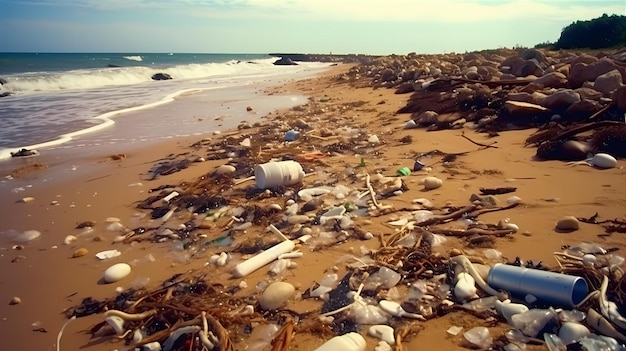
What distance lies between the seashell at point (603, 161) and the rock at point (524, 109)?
1.81 metres

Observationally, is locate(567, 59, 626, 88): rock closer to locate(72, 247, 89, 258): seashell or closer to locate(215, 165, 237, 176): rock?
locate(215, 165, 237, 176): rock

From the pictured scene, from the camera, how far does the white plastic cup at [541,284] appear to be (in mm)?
2027

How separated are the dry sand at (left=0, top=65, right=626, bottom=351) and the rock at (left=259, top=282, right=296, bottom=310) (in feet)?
0.34

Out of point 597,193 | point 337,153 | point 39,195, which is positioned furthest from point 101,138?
point 597,193

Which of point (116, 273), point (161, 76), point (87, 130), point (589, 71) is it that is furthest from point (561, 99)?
point (161, 76)

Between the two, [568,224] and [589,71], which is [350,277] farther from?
[589,71]

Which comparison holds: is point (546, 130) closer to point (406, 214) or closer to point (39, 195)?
point (406, 214)

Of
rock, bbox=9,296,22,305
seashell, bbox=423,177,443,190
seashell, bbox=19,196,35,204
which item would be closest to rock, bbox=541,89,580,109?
seashell, bbox=423,177,443,190

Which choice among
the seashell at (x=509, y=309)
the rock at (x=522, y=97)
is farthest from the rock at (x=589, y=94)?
the seashell at (x=509, y=309)

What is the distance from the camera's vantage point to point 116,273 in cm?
288

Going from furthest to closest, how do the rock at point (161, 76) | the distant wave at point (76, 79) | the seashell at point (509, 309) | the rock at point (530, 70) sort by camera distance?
the rock at point (161, 76) < the distant wave at point (76, 79) < the rock at point (530, 70) < the seashell at point (509, 309)

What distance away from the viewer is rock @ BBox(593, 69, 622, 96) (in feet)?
18.6

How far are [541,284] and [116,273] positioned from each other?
8.67 feet

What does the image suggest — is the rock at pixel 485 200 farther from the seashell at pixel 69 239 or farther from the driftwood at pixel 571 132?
the seashell at pixel 69 239
